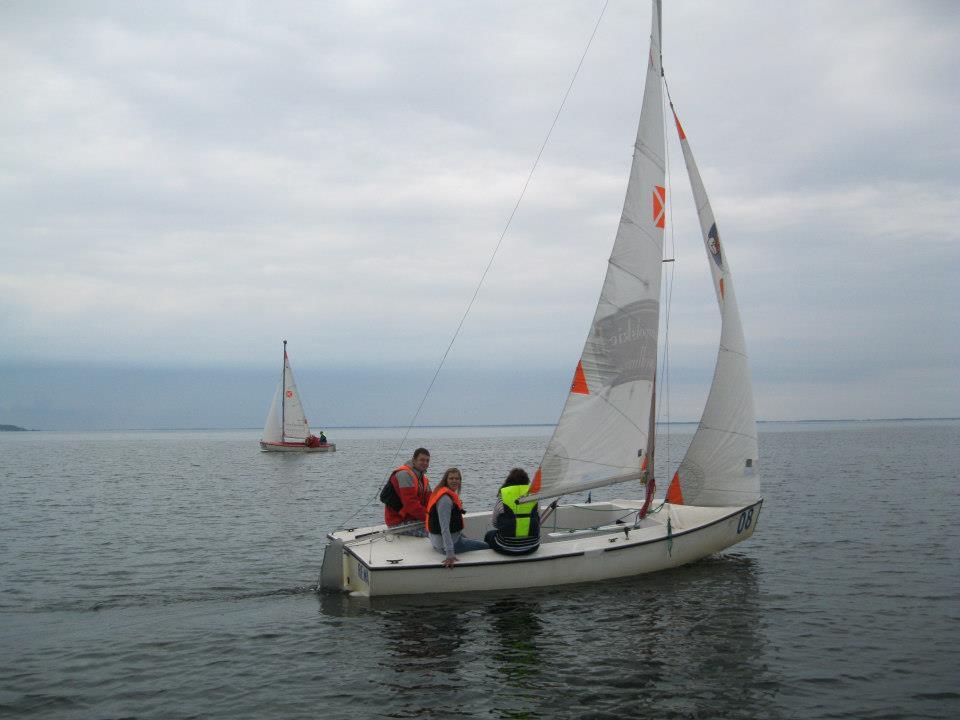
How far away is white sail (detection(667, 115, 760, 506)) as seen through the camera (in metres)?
12.8

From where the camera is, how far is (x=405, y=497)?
39.1ft

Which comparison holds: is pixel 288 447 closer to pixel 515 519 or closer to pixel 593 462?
pixel 593 462

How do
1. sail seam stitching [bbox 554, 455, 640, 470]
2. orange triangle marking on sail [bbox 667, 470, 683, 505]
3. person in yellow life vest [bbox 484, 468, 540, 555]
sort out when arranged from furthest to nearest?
orange triangle marking on sail [bbox 667, 470, 683, 505] → sail seam stitching [bbox 554, 455, 640, 470] → person in yellow life vest [bbox 484, 468, 540, 555]

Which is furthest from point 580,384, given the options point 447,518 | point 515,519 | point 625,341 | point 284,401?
point 284,401

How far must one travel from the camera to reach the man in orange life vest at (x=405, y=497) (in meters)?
11.8

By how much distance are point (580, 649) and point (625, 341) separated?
505 cm

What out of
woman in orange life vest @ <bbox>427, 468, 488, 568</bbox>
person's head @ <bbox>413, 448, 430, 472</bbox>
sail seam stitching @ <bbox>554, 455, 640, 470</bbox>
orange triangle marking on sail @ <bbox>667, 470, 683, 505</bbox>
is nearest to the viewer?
woman in orange life vest @ <bbox>427, 468, 488, 568</bbox>

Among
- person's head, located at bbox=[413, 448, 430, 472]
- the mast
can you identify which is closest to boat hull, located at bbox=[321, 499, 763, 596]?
person's head, located at bbox=[413, 448, 430, 472]

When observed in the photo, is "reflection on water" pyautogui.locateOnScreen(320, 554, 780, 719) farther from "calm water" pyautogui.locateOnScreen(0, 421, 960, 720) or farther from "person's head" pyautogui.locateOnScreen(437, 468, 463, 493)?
"person's head" pyautogui.locateOnScreen(437, 468, 463, 493)

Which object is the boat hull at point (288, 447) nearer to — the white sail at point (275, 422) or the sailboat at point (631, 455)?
the white sail at point (275, 422)

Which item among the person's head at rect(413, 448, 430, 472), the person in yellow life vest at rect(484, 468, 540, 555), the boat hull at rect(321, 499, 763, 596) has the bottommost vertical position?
the boat hull at rect(321, 499, 763, 596)

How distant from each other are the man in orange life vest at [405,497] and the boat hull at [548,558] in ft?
1.33

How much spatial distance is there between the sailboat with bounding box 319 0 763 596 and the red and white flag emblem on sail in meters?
→ 0.03

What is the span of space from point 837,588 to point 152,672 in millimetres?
10354
